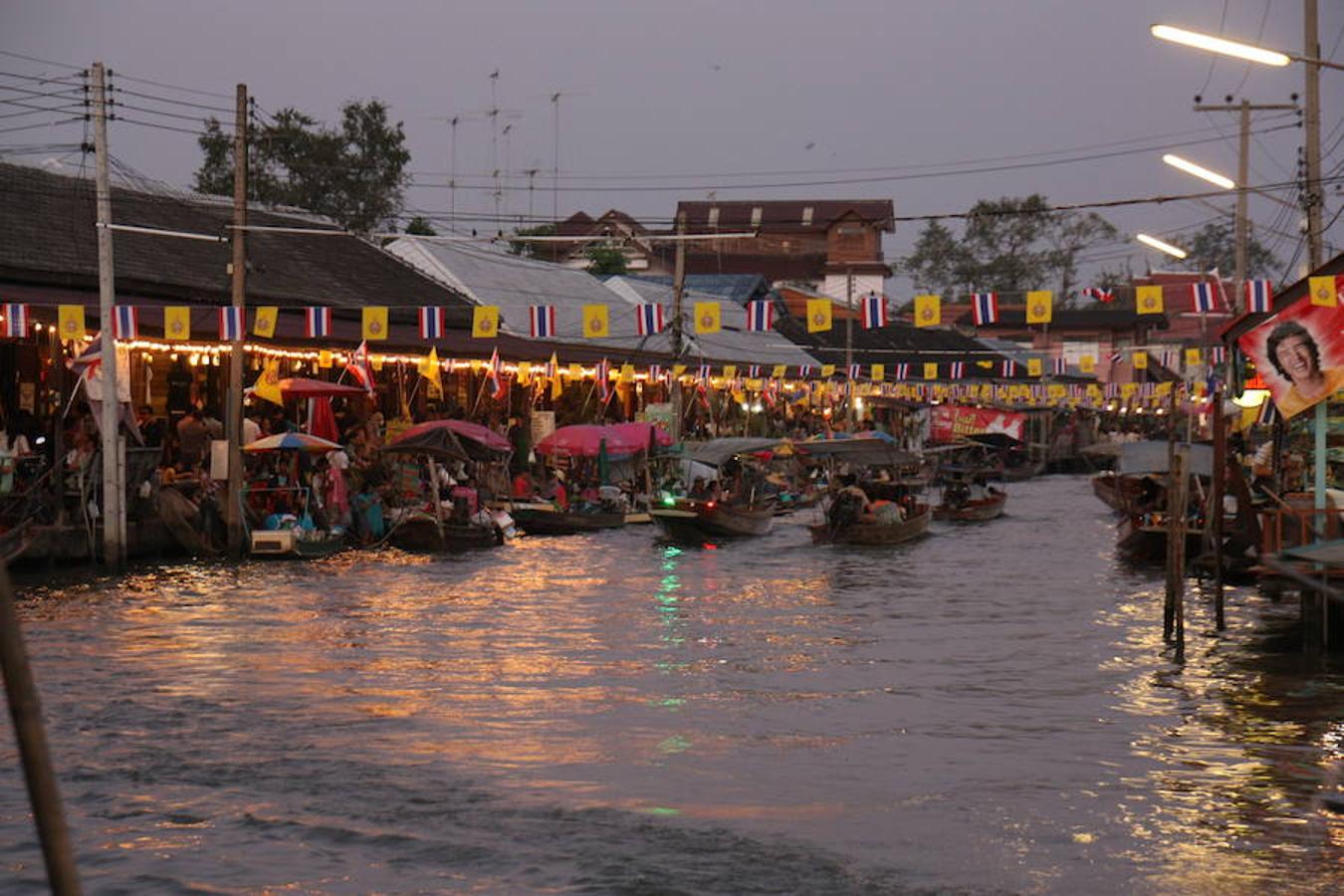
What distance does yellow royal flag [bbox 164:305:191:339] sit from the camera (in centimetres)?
2731

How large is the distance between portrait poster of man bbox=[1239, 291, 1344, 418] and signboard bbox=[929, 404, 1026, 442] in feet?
137

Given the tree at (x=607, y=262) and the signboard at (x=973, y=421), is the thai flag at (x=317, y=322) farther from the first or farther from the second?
the tree at (x=607, y=262)

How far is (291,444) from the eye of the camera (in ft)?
93.4

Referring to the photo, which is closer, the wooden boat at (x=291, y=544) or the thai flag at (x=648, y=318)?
the wooden boat at (x=291, y=544)

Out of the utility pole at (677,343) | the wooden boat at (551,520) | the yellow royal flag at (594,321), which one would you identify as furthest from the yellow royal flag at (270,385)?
the utility pole at (677,343)

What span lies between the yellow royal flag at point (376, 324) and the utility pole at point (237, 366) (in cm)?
221

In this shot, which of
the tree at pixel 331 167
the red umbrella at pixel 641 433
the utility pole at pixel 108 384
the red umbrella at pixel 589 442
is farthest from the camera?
the tree at pixel 331 167

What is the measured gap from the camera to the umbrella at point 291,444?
93.3 feet

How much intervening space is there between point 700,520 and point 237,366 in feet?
34.3

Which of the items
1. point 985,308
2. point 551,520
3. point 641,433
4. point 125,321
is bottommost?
point 551,520

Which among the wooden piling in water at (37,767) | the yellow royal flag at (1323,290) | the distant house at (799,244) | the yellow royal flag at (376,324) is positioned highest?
the distant house at (799,244)

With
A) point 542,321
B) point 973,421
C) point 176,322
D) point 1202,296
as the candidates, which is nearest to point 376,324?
point 542,321

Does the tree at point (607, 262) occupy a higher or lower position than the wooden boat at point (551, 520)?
higher

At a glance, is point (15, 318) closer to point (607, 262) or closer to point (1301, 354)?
point (1301, 354)
